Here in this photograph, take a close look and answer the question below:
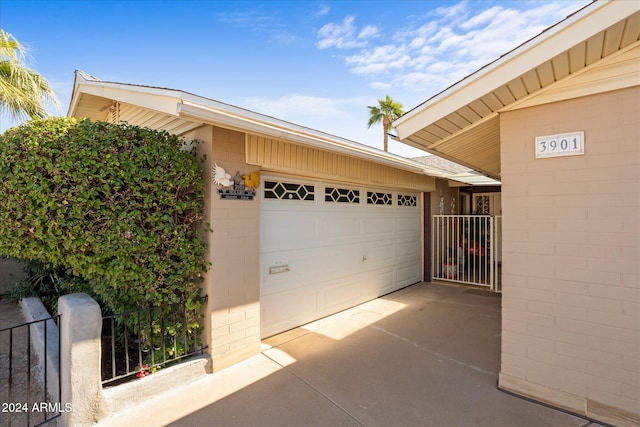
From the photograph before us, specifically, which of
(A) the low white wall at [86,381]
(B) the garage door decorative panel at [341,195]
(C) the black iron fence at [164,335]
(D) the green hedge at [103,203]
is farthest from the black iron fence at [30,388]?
(B) the garage door decorative panel at [341,195]

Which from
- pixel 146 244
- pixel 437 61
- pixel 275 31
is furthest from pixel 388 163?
pixel 146 244

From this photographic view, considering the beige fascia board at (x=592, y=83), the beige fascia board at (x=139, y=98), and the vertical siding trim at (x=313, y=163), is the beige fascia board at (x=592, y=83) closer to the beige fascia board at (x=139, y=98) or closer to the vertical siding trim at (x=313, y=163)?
the vertical siding trim at (x=313, y=163)

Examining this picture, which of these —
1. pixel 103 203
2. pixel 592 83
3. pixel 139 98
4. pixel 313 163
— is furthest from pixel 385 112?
pixel 103 203

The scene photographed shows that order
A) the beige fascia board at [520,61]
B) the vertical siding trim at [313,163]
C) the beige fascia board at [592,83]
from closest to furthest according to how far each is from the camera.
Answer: the beige fascia board at [520,61] → the beige fascia board at [592,83] → the vertical siding trim at [313,163]

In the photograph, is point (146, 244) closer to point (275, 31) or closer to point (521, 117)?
point (521, 117)

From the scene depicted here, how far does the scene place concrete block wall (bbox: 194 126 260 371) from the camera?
3.68 meters

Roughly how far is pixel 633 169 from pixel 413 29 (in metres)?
4.67

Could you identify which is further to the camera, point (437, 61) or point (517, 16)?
point (437, 61)

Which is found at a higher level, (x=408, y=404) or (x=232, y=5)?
(x=232, y=5)

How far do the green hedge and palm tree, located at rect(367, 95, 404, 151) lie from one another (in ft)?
58.2

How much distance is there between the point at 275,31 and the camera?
6.46 meters

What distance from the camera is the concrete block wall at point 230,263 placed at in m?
3.68

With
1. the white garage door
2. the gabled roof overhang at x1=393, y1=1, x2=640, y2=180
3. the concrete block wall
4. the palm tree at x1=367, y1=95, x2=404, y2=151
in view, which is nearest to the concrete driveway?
the concrete block wall

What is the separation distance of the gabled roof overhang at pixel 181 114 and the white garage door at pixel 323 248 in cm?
91
